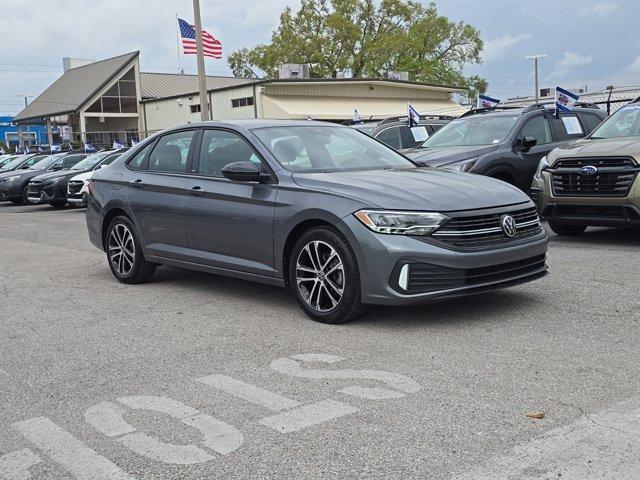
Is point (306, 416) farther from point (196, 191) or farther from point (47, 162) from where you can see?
point (47, 162)

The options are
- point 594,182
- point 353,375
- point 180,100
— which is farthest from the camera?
point 180,100

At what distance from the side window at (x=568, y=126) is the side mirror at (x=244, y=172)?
718 centimetres

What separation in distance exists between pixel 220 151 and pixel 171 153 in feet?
2.61

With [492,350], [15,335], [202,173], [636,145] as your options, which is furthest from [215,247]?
[636,145]

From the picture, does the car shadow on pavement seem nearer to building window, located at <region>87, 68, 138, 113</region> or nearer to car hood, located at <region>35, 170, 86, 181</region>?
car hood, located at <region>35, 170, 86, 181</region>

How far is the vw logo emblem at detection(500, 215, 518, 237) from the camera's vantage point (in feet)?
18.2

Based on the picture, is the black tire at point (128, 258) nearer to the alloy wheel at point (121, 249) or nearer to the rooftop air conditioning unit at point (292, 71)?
the alloy wheel at point (121, 249)

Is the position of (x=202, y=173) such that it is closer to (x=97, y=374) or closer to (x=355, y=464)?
(x=97, y=374)

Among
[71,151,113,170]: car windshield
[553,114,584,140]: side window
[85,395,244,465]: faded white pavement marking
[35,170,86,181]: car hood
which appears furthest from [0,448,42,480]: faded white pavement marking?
[71,151,113,170]: car windshield

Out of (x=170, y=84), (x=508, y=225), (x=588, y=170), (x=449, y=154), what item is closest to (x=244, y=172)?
(x=508, y=225)

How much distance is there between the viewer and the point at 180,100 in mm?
44312

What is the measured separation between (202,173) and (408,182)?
80.8 inches

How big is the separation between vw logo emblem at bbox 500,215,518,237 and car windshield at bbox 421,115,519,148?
5.67m

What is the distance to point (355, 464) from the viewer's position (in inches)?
128
